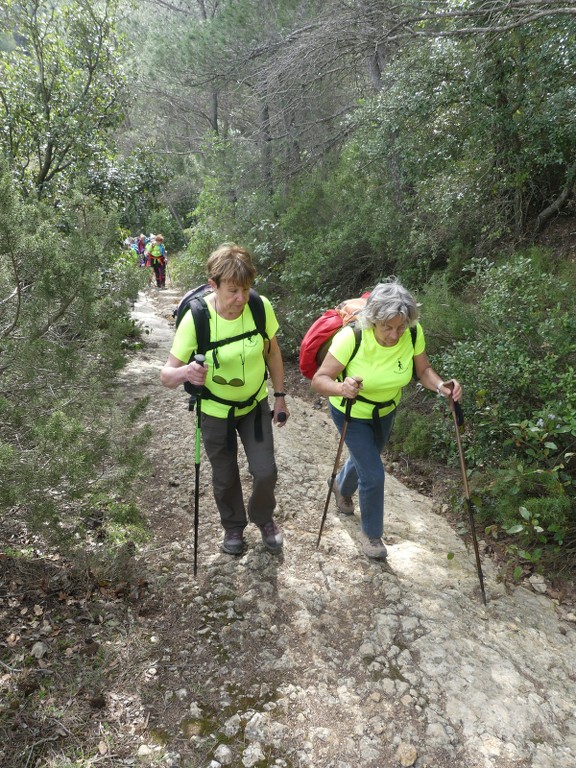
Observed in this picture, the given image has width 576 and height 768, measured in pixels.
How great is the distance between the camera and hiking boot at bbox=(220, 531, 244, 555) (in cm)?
390

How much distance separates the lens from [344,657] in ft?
10.1

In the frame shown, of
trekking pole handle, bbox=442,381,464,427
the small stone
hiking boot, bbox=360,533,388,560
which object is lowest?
the small stone

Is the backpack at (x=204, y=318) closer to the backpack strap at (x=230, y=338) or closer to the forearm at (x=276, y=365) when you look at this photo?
the backpack strap at (x=230, y=338)

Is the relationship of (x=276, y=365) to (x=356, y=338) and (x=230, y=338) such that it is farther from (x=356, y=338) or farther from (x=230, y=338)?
(x=356, y=338)

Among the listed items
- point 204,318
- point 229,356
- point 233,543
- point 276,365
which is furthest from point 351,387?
point 233,543

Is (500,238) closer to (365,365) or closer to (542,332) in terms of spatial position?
(542,332)

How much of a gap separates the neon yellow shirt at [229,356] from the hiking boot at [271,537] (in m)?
1.06

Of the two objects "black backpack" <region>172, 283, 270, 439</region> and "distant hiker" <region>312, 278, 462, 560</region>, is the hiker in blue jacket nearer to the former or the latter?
"black backpack" <region>172, 283, 270, 439</region>

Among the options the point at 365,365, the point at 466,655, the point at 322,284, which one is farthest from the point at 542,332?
the point at 322,284

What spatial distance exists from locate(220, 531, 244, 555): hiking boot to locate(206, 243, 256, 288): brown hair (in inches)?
75.5

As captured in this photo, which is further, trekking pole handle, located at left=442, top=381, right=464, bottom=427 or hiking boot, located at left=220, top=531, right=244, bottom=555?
hiking boot, located at left=220, top=531, right=244, bottom=555

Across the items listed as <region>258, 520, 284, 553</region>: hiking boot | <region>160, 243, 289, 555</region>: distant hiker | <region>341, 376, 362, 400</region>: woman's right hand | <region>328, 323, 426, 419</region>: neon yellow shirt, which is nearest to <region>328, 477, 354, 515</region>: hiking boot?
<region>258, 520, 284, 553</region>: hiking boot

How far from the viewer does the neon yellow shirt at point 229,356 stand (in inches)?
125

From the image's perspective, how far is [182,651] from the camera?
121 inches
